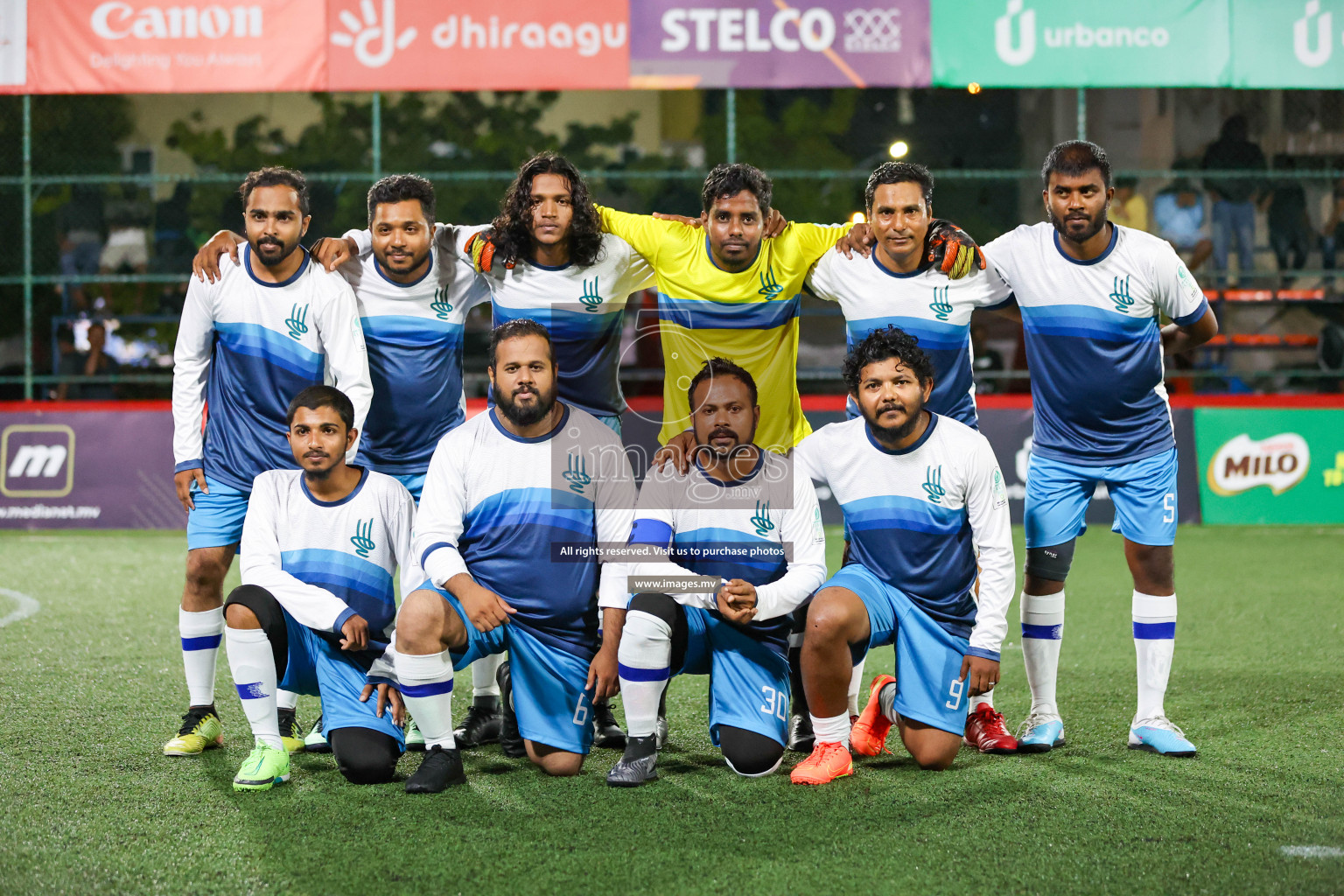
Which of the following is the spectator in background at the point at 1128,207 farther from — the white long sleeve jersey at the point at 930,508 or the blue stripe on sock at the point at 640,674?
the blue stripe on sock at the point at 640,674

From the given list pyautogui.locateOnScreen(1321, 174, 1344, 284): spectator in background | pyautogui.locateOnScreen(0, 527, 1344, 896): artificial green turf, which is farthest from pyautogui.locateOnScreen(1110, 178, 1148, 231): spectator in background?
pyautogui.locateOnScreen(0, 527, 1344, 896): artificial green turf

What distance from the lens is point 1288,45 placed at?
10.1 metres

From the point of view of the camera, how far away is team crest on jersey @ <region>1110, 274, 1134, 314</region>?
4.25 metres

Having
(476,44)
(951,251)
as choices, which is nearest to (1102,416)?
(951,251)

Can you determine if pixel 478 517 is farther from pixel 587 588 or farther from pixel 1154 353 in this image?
pixel 1154 353

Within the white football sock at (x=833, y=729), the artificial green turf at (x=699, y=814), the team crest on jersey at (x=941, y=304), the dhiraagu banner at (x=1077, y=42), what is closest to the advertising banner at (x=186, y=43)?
the dhiraagu banner at (x=1077, y=42)

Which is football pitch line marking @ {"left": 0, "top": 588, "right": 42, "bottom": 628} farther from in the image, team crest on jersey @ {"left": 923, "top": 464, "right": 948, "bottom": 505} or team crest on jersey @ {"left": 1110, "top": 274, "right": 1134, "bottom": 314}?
team crest on jersey @ {"left": 1110, "top": 274, "right": 1134, "bottom": 314}

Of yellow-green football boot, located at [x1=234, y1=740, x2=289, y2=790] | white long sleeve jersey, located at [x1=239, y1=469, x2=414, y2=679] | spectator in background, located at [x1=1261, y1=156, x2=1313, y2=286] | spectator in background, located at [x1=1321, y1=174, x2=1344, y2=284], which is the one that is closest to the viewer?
yellow-green football boot, located at [x1=234, y1=740, x2=289, y2=790]

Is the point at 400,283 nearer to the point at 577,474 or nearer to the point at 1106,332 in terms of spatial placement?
the point at 577,474

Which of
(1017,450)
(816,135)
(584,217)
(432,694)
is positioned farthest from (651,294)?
(432,694)

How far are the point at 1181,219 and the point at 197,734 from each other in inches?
456

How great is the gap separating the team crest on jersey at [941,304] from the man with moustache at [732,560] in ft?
2.49

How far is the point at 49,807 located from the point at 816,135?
16400 millimetres

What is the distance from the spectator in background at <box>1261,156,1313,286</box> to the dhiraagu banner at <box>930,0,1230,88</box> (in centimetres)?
269
